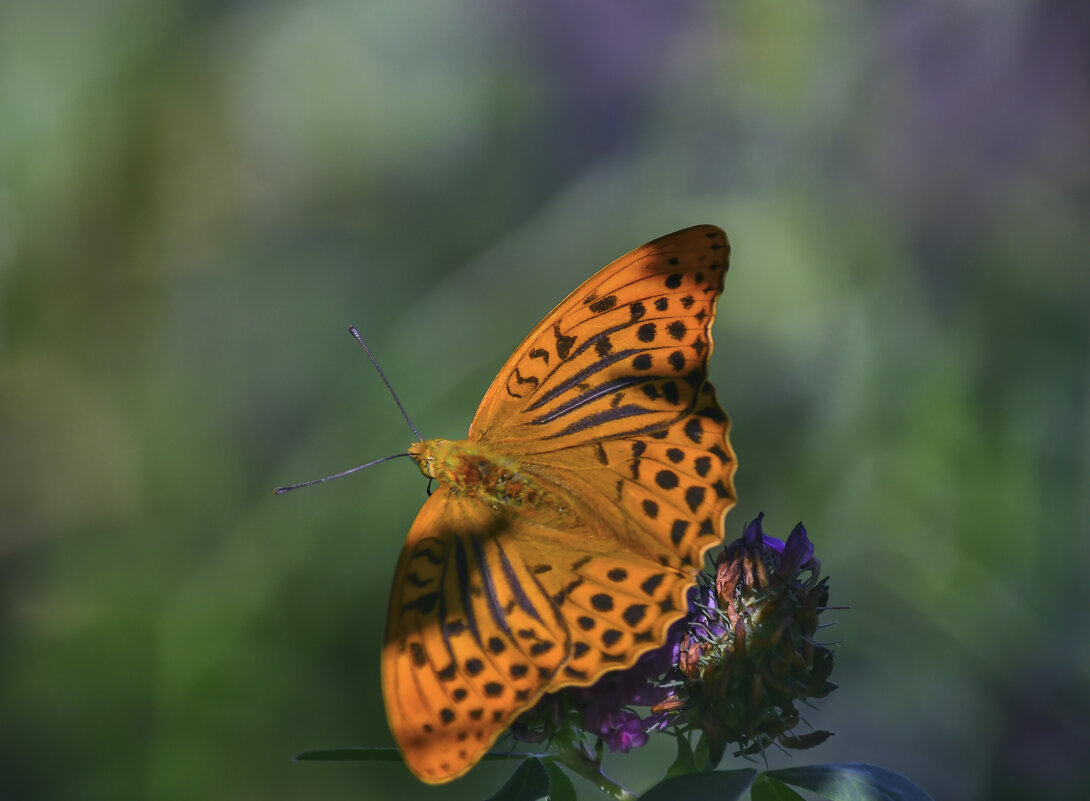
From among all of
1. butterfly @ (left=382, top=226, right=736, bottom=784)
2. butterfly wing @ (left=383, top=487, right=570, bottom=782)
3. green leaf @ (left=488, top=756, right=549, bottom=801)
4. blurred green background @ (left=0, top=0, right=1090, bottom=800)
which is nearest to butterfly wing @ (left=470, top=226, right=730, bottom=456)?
butterfly @ (left=382, top=226, right=736, bottom=784)

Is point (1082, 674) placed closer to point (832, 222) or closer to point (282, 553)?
point (832, 222)

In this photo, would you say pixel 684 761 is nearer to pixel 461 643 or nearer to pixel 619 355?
pixel 461 643

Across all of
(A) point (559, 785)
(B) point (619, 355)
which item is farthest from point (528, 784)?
(B) point (619, 355)

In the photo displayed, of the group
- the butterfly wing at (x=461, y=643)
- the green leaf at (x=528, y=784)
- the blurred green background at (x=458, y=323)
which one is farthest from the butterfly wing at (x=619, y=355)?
the blurred green background at (x=458, y=323)

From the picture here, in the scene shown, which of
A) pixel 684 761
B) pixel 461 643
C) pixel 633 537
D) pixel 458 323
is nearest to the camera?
pixel 461 643

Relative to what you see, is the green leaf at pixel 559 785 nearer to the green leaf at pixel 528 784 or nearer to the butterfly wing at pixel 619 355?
the green leaf at pixel 528 784

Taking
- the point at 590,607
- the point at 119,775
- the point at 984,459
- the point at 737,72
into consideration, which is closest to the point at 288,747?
the point at 119,775

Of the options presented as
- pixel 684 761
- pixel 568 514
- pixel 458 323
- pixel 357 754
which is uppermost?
pixel 458 323
